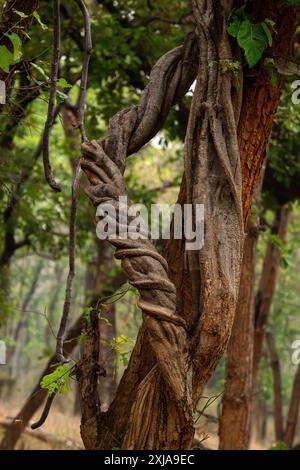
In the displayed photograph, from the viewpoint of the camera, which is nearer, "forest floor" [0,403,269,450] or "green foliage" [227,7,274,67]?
"green foliage" [227,7,274,67]

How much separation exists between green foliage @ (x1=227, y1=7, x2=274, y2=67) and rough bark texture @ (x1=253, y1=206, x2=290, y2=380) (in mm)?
5386

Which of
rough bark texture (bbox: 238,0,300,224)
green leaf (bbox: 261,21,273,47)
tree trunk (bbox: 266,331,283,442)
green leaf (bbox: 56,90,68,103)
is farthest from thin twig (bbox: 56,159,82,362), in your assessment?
tree trunk (bbox: 266,331,283,442)

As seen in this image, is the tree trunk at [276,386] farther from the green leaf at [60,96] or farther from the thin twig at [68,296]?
the thin twig at [68,296]

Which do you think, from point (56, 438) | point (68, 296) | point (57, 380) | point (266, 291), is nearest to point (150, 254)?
point (68, 296)

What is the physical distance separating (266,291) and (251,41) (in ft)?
20.5

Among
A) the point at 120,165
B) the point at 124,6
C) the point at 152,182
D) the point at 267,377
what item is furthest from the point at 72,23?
the point at 267,377

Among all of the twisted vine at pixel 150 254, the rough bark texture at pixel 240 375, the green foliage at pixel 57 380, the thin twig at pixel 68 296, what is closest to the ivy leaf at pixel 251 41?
the twisted vine at pixel 150 254

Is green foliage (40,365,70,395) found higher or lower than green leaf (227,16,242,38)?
lower

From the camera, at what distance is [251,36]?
277cm

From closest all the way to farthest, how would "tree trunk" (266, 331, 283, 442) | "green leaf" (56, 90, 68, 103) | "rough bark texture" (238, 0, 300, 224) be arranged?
"rough bark texture" (238, 0, 300, 224)
"green leaf" (56, 90, 68, 103)
"tree trunk" (266, 331, 283, 442)

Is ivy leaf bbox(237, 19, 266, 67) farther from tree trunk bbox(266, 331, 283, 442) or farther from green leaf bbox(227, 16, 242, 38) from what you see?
tree trunk bbox(266, 331, 283, 442)

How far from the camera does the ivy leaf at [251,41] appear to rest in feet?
9.07

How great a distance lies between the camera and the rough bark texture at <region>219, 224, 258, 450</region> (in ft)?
18.4
